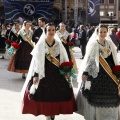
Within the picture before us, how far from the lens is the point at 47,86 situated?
5.70 metres

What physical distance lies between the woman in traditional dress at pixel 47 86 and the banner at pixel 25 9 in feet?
64.8

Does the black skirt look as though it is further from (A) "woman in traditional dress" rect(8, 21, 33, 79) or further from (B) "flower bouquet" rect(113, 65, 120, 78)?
(A) "woman in traditional dress" rect(8, 21, 33, 79)

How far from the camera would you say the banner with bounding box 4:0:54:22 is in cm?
2559

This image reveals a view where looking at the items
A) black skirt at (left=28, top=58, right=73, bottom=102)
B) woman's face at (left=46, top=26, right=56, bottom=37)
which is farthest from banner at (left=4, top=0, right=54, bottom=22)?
black skirt at (left=28, top=58, right=73, bottom=102)

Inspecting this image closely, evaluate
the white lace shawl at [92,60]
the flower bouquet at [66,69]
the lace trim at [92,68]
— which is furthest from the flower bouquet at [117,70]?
the flower bouquet at [66,69]

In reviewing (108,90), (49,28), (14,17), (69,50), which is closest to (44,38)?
(49,28)

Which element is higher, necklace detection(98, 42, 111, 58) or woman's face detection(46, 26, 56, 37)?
woman's face detection(46, 26, 56, 37)

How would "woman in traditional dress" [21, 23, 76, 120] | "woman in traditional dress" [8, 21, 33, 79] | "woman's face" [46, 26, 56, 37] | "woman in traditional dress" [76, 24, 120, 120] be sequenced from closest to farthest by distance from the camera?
"woman in traditional dress" [76, 24, 120, 120] → "woman in traditional dress" [21, 23, 76, 120] → "woman's face" [46, 26, 56, 37] → "woman in traditional dress" [8, 21, 33, 79]

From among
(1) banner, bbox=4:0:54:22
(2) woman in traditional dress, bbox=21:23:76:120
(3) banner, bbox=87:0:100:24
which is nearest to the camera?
(2) woman in traditional dress, bbox=21:23:76:120

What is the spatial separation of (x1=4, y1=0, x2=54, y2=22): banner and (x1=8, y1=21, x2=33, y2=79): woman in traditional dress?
1540 cm

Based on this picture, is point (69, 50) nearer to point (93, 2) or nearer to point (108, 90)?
point (108, 90)

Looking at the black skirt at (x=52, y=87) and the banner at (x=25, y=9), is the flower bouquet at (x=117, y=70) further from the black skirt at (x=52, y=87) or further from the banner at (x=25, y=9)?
the banner at (x=25, y=9)

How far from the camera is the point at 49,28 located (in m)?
5.80

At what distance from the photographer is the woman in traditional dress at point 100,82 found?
217 inches
